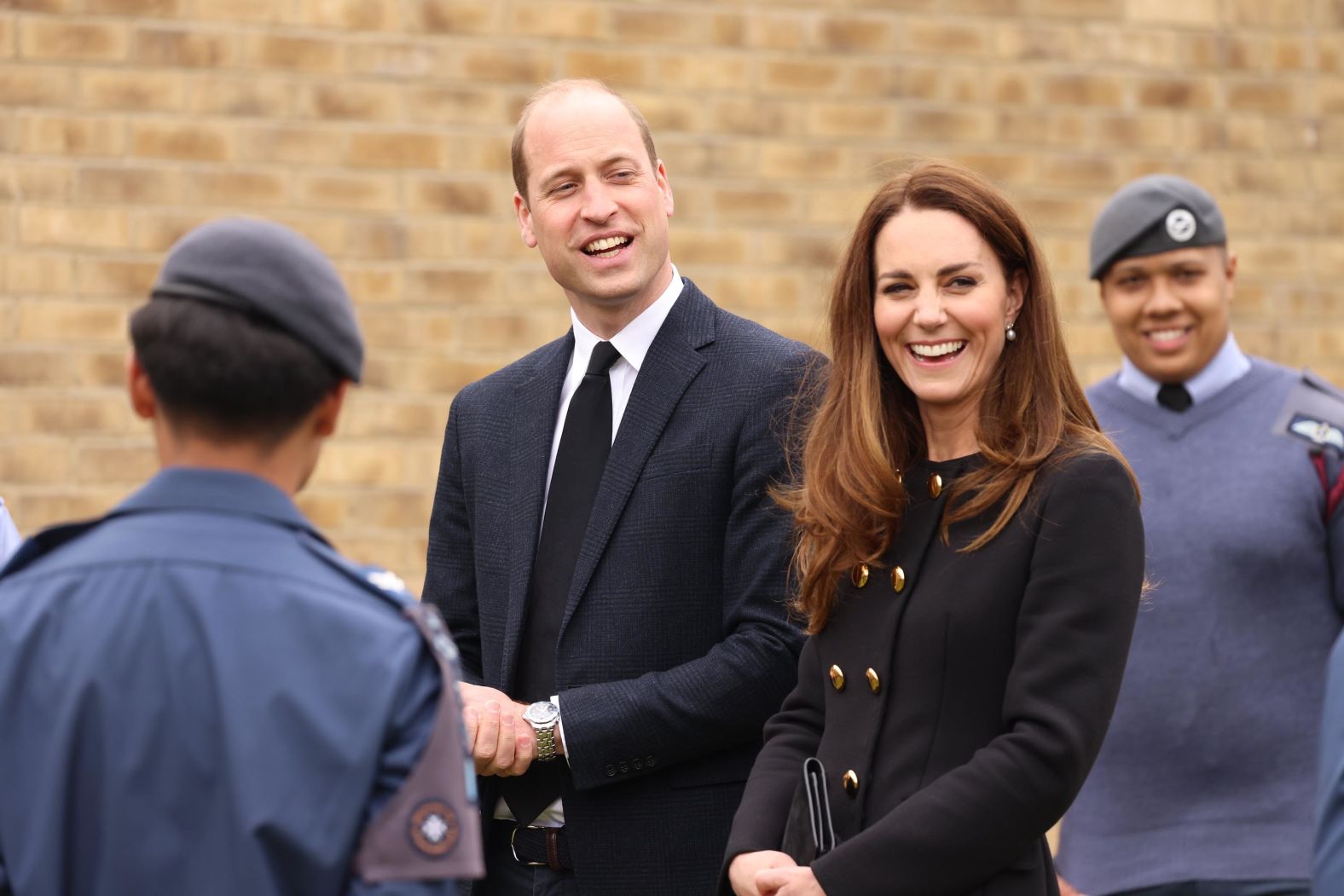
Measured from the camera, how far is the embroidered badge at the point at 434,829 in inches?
73.6

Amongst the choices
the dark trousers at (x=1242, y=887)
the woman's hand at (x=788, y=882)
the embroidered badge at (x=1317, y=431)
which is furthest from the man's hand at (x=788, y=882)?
the embroidered badge at (x=1317, y=431)

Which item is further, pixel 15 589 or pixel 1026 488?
pixel 1026 488

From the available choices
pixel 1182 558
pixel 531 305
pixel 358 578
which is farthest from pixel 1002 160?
pixel 358 578

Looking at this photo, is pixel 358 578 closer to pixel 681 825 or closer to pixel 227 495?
pixel 227 495

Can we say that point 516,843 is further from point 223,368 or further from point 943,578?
point 223,368

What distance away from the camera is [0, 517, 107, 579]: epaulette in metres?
1.96

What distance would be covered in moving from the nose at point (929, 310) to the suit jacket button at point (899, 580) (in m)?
0.37

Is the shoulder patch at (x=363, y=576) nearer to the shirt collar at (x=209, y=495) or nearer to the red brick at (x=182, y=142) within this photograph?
the shirt collar at (x=209, y=495)

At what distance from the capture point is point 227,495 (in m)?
1.95

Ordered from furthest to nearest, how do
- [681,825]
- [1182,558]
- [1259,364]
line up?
[1259,364] < [1182,558] < [681,825]

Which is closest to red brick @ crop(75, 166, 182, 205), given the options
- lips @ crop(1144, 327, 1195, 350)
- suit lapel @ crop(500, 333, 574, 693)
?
suit lapel @ crop(500, 333, 574, 693)

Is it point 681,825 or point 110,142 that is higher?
point 110,142

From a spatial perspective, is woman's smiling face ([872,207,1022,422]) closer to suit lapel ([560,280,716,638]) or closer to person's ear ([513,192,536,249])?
suit lapel ([560,280,716,638])

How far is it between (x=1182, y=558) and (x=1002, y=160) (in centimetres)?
301
